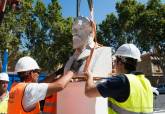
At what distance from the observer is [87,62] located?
11.0 ft

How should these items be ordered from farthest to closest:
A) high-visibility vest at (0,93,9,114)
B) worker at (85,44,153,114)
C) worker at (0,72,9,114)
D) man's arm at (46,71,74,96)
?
worker at (0,72,9,114) → high-visibility vest at (0,93,9,114) → man's arm at (46,71,74,96) → worker at (85,44,153,114)

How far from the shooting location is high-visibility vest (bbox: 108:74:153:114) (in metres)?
3.08

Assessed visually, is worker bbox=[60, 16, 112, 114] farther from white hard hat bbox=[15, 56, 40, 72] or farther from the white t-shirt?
white hard hat bbox=[15, 56, 40, 72]

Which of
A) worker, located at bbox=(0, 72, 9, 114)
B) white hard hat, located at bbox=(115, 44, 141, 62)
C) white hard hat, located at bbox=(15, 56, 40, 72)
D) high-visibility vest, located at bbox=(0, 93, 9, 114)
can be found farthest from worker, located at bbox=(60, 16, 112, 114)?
worker, located at bbox=(0, 72, 9, 114)

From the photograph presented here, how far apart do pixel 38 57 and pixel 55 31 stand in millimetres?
3041

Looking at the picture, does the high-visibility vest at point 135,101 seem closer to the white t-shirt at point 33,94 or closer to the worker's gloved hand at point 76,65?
the worker's gloved hand at point 76,65

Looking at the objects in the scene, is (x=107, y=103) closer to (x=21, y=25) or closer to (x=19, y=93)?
(x=19, y=93)

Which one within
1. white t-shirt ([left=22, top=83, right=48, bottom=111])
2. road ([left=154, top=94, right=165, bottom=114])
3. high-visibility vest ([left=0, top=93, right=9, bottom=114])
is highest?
white t-shirt ([left=22, top=83, right=48, bottom=111])

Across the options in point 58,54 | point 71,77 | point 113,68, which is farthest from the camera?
point 58,54

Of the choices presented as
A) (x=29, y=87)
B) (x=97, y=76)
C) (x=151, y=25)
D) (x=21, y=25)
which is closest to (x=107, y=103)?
(x=97, y=76)

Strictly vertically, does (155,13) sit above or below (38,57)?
A: above

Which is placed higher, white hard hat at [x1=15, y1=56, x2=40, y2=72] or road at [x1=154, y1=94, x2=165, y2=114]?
white hard hat at [x1=15, y1=56, x2=40, y2=72]

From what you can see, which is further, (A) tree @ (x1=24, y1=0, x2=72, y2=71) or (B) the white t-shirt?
(A) tree @ (x1=24, y1=0, x2=72, y2=71)

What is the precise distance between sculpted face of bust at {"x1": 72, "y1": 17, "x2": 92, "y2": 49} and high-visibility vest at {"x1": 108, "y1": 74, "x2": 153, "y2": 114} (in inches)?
22.0
